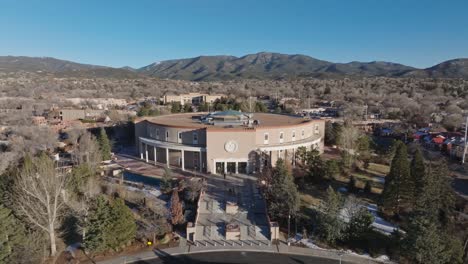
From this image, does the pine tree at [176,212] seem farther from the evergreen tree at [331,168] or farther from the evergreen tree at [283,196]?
the evergreen tree at [331,168]

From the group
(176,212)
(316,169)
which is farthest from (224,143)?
(176,212)

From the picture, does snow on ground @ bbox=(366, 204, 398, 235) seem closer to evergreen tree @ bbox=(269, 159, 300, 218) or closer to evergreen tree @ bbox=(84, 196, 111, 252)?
evergreen tree @ bbox=(269, 159, 300, 218)

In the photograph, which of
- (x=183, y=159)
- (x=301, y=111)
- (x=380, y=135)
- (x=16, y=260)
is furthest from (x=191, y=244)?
(x=301, y=111)

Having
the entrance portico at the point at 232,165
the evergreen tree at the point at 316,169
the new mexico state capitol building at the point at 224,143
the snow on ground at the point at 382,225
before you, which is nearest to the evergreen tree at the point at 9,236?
the new mexico state capitol building at the point at 224,143

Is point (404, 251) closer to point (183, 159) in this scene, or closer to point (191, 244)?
point (191, 244)

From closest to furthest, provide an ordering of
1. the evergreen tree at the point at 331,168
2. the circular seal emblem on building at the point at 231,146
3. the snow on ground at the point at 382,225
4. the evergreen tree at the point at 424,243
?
the evergreen tree at the point at 424,243
the snow on ground at the point at 382,225
the evergreen tree at the point at 331,168
the circular seal emblem on building at the point at 231,146

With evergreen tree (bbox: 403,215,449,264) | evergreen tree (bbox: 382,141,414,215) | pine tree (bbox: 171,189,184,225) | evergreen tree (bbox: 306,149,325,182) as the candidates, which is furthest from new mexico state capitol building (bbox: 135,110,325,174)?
evergreen tree (bbox: 403,215,449,264)

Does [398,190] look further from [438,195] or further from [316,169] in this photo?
[316,169]
